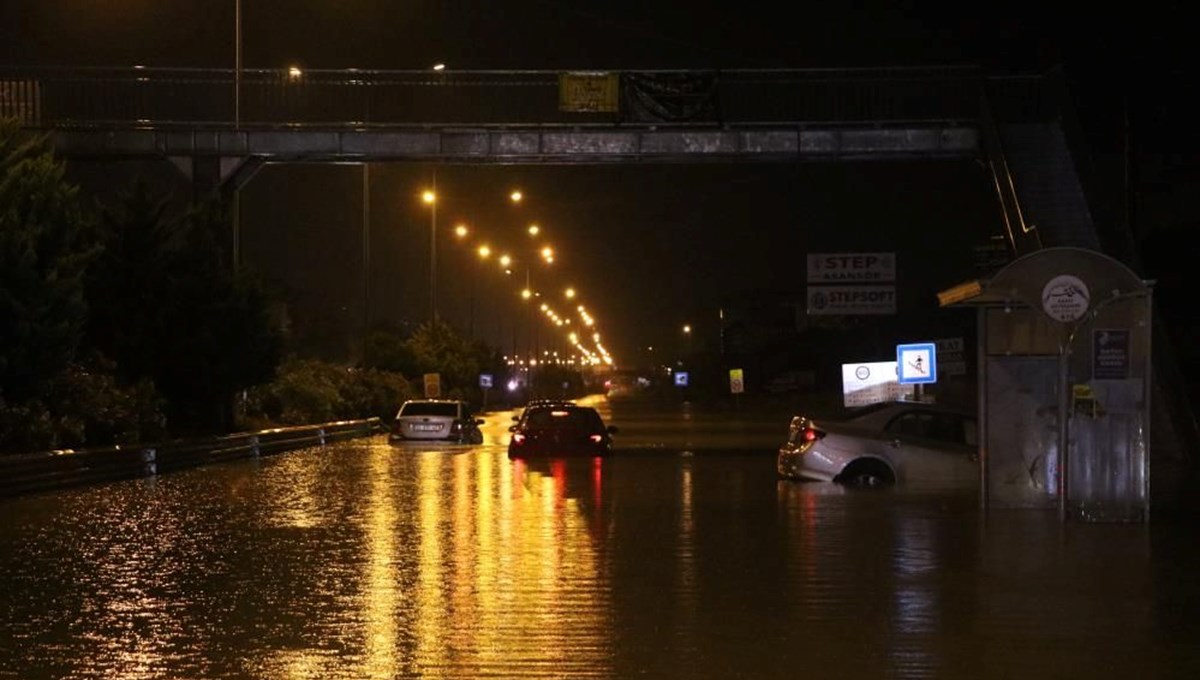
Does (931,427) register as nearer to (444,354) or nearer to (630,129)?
(630,129)

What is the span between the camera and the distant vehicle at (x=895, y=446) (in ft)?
75.2

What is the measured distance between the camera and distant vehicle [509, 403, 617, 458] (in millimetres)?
32094

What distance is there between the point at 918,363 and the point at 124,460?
53.9 feet

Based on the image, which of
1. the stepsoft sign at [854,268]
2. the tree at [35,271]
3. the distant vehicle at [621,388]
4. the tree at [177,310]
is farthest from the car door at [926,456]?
the distant vehicle at [621,388]

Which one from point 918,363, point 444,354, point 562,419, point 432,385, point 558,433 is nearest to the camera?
point 558,433

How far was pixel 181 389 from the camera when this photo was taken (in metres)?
38.0

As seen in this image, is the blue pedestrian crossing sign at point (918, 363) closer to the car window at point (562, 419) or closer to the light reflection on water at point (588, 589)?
the car window at point (562, 419)

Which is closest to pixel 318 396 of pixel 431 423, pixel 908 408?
pixel 431 423

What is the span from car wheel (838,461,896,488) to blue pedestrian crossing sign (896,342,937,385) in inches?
447

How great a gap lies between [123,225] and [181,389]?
13.6 feet

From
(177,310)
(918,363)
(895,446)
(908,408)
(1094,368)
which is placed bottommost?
(895,446)

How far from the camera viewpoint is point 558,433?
32531mm

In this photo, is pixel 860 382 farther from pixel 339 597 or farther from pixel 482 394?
pixel 482 394

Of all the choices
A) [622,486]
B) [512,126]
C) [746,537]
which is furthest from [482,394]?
[746,537]
